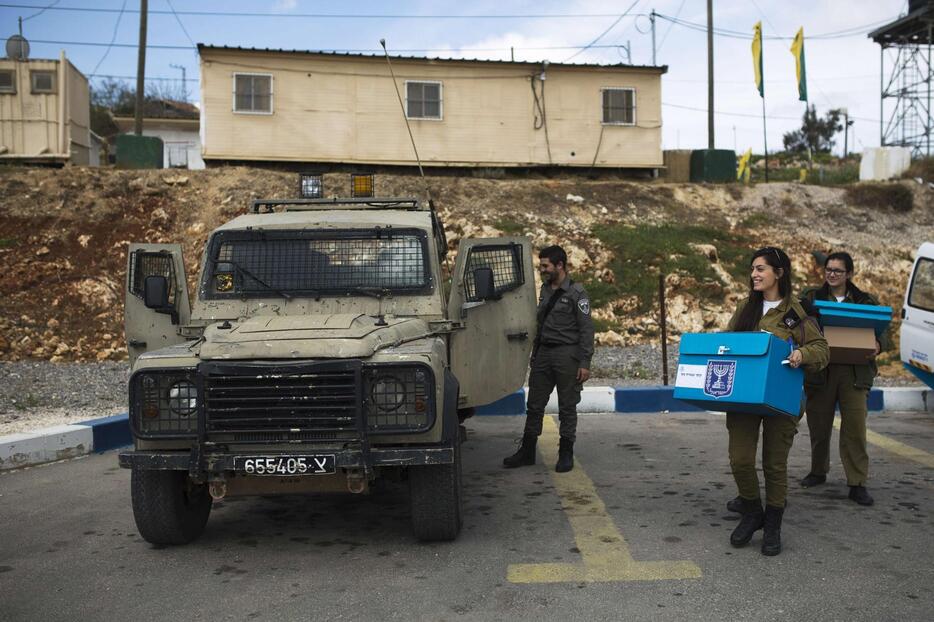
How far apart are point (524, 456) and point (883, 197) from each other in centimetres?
2085

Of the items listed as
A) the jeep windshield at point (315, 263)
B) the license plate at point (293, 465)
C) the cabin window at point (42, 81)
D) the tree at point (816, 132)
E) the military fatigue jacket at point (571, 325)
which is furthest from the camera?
the tree at point (816, 132)

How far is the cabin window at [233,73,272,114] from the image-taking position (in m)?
24.3

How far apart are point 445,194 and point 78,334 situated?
938 centimetres

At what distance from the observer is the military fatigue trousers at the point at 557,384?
7.36m

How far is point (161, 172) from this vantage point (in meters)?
22.7

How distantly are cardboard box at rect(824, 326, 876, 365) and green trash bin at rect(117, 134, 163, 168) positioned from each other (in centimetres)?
2201

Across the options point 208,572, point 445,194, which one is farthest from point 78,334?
point 208,572

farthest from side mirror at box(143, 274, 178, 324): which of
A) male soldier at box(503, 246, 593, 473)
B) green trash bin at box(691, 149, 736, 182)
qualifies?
green trash bin at box(691, 149, 736, 182)

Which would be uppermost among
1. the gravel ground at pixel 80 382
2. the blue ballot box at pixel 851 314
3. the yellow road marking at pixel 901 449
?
the blue ballot box at pixel 851 314

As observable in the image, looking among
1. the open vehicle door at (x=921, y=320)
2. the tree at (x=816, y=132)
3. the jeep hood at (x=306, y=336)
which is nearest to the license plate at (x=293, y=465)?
the jeep hood at (x=306, y=336)

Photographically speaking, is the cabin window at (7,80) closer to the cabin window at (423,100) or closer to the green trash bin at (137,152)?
the green trash bin at (137,152)

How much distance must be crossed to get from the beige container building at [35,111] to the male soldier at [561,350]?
823 inches

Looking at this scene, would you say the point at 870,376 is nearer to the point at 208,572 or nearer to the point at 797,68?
the point at 208,572

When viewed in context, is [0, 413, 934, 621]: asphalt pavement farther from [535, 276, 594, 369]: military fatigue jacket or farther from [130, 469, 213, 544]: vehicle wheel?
[535, 276, 594, 369]: military fatigue jacket
